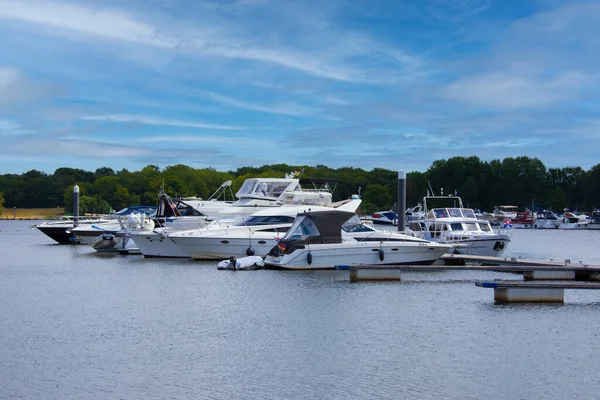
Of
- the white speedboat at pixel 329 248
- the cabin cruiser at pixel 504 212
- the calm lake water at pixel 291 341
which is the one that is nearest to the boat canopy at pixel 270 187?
the white speedboat at pixel 329 248

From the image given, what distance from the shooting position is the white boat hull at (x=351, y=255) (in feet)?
125

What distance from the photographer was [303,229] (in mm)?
38812

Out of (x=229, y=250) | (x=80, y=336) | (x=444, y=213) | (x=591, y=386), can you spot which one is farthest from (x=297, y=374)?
(x=444, y=213)

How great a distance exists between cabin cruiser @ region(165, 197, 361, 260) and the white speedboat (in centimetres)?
456

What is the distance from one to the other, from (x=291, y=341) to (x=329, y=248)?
1593cm

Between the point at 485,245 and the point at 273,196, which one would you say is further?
the point at 273,196

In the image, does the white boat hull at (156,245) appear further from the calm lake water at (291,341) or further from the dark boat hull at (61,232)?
the dark boat hull at (61,232)

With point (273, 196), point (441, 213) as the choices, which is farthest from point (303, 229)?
point (273, 196)

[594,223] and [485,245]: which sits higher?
[594,223]

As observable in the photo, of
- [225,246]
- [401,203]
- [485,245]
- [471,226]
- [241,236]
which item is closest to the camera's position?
[241,236]

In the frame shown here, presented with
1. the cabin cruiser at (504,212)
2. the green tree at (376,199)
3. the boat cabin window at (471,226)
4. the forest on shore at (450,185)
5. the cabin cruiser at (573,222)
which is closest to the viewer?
the boat cabin window at (471,226)

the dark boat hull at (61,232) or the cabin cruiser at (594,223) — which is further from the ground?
the cabin cruiser at (594,223)

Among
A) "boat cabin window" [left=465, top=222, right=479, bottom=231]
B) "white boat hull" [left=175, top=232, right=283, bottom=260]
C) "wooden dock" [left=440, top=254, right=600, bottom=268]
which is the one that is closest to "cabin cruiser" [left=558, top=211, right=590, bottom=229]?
"boat cabin window" [left=465, top=222, right=479, bottom=231]

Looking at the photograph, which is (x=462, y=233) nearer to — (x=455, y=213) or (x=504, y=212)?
(x=455, y=213)
